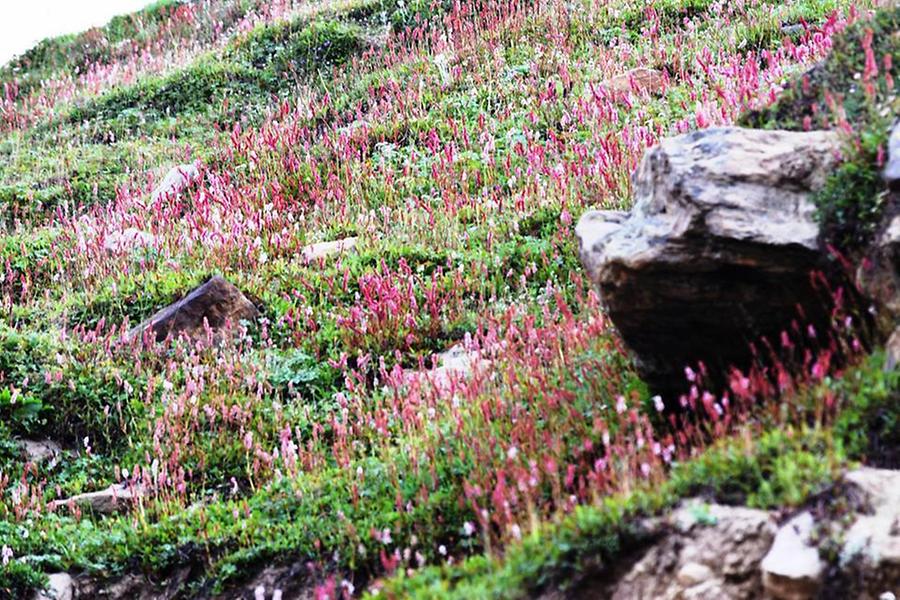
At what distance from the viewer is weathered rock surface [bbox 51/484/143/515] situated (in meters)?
6.75

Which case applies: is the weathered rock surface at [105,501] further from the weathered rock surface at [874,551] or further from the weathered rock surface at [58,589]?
the weathered rock surface at [874,551]

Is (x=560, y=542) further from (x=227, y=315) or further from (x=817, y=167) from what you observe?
(x=227, y=315)

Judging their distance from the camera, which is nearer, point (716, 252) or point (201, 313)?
point (716, 252)

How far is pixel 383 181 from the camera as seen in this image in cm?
1126

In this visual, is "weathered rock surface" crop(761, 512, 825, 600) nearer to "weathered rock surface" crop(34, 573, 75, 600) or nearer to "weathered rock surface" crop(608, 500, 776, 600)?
"weathered rock surface" crop(608, 500, 776, 600)

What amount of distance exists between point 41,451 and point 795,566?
5677 mm

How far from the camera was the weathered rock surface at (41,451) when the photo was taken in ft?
24.3

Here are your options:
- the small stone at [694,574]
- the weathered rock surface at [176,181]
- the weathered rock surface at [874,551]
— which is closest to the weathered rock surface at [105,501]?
the small stone at [694,574]

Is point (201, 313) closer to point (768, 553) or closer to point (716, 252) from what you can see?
point (716, 252)

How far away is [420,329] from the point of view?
826 cm

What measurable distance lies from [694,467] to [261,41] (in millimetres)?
14757

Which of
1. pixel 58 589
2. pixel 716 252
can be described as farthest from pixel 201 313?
pixel 716 252

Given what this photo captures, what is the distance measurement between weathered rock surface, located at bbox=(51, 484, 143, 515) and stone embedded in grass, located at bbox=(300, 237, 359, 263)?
3.43 meters

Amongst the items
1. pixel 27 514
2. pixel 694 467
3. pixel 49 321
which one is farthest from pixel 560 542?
pixel 49 321
